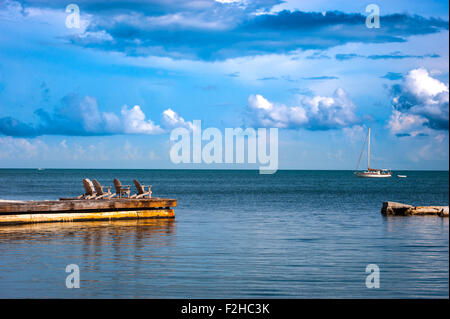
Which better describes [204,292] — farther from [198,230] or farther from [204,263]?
[198,230]

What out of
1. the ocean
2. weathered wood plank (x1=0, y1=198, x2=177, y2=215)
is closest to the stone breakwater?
the ocean

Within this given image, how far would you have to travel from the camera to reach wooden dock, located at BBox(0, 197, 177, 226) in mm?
26931

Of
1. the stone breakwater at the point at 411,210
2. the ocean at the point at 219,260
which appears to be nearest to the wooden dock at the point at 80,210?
the ocean at the point at 219,260

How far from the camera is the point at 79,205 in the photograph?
28859 millimetres

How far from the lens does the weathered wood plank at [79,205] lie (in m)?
27.1

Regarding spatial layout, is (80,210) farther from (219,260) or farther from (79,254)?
(219,260)

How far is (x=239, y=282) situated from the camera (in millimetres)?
14414

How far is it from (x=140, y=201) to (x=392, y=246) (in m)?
14.6

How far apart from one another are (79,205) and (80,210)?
318 millimetres

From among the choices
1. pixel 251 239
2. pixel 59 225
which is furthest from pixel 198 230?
pixel 59 225

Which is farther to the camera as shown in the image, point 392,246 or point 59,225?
point 59,225

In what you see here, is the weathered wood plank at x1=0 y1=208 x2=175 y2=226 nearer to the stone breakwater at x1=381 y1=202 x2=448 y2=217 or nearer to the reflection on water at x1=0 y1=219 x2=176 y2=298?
the reflection on water at x1=0 y1=219 x2=176 y2=298

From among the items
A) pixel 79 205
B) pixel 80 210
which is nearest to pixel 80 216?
pixel 80 210

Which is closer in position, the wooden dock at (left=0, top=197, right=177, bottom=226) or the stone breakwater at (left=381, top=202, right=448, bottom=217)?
the wooden dock at (left=0, top=197, right=177, bottom=226)
